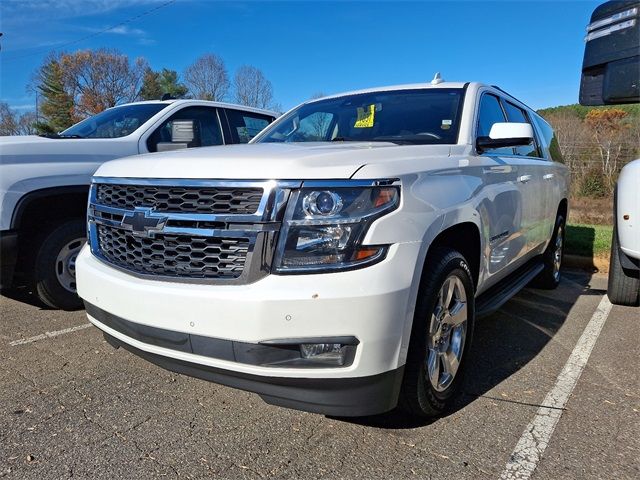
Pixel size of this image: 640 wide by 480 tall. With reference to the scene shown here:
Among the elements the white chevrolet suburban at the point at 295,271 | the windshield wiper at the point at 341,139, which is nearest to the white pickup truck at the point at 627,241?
the white chevrolet suburban at the point at 295,271

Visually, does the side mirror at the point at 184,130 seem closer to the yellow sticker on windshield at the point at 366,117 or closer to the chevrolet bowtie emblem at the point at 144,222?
the yellow sticker on windshield at the point at 366,117

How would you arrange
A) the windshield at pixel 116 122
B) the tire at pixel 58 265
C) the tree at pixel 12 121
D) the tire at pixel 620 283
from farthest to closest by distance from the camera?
the tree at pixel 12 121, the windshield at pixel 116 122, the tire at pixel 620 283, the tire at pixel 58 265

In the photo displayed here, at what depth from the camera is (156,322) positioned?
2.26m

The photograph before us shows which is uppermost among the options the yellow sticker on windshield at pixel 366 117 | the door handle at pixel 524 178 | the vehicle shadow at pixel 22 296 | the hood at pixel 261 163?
the yellow sticker on windshield at pixel 366 117

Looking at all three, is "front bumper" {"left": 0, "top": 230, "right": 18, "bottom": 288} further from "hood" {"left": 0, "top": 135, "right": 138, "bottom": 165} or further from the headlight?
the headlight

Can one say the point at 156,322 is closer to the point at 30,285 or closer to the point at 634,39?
the point at 30,285

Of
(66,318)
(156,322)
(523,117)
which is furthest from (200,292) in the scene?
(523,117)

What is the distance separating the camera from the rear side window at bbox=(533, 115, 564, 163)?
17.6ft

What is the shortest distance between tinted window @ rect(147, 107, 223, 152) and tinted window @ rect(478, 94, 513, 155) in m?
2.85

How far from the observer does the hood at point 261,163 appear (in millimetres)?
2129

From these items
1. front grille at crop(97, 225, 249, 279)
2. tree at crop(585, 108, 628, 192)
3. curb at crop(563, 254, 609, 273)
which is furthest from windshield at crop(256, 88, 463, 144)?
tree at crop(585, 108, 628, 192)

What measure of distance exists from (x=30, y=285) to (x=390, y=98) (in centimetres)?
335

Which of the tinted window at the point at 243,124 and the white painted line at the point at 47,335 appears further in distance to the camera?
the tinted window at the point at 243,124

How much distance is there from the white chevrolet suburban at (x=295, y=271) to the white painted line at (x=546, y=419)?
43 cm
